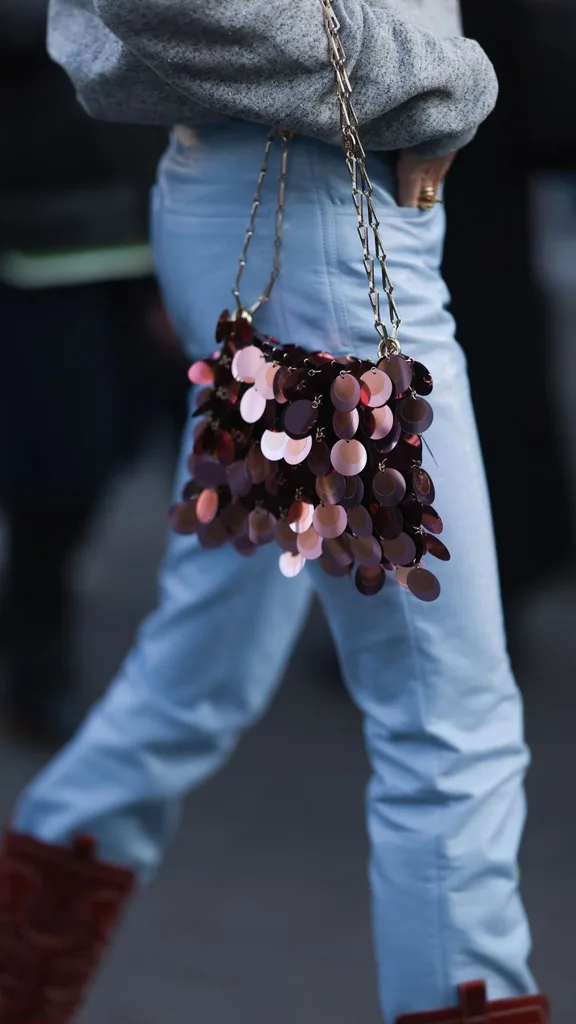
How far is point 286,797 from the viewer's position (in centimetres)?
183

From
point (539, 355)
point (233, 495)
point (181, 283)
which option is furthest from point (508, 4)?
point (233, 495)

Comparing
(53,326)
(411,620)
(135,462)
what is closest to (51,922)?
(411,620)

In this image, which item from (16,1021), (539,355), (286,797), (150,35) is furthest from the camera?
(539,355)

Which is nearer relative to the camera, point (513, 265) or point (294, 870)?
point (294, 870)

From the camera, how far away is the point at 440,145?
38.2 inches

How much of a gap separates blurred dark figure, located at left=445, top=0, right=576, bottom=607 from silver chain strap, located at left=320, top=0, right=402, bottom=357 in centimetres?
91

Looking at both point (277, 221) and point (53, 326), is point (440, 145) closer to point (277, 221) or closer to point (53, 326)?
point (277, 221)

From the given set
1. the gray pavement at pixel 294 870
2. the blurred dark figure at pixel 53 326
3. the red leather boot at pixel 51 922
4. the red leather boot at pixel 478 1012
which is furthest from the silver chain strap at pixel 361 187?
the blurred dark figure at pixel 53 326

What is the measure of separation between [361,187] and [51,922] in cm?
80

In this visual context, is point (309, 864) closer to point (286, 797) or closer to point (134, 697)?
point (286, 797)

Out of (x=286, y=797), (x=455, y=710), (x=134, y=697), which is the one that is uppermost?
(x=455, y=710)

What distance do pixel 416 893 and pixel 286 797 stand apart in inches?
31.0

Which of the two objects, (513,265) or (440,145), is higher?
(440,145)

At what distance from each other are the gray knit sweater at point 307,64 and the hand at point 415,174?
0.7 inches
